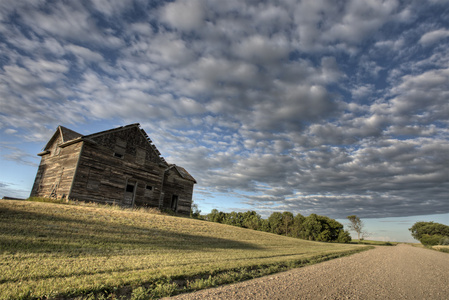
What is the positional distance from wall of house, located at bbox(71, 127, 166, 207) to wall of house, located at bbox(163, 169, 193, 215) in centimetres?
273

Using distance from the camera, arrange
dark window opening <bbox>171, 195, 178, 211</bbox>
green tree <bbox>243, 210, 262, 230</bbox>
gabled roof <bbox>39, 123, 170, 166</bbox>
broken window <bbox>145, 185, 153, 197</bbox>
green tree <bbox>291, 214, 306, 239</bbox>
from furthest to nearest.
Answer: green tree <bbox>243, 210, 262, 230</bbox> < green tree <bbox>291, 214, 306, 239</bbox> < dark window opening <bbox>171, 195, 178, 211</bbox> < broken window <bbox>145, 185, 153, 197</bbox> < gabled roof <bbox>39, 123, 170, 166</bbox>

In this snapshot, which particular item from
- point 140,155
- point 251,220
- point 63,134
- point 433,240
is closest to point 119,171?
point 140,155

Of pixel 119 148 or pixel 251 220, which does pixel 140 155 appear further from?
pixel 251 220

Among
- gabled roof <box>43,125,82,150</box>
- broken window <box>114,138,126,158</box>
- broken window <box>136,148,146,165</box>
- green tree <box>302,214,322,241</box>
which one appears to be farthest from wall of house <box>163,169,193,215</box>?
green tree <box>302,214,322,241</box>

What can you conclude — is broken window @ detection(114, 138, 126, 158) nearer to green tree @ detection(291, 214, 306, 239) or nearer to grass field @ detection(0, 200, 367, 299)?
grass field @ detection(0, 200, 367, 299)

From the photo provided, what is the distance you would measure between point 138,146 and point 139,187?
16.0ft

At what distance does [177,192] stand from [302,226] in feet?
144

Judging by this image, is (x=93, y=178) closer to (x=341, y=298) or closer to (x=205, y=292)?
(x=205, y=292)

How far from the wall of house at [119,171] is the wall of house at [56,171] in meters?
1.11

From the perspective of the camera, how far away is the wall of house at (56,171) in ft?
67.4

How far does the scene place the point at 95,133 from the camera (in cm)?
2158

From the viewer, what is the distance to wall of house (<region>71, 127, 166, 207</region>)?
20.8m

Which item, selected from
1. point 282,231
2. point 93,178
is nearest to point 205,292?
point 93,178

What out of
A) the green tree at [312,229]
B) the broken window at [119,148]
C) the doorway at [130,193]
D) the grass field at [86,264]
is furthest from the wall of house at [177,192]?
the green tree at [312,229]
